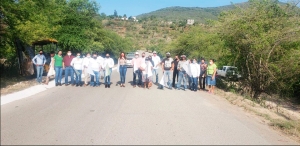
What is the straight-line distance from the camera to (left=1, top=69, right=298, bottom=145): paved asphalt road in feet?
18.7

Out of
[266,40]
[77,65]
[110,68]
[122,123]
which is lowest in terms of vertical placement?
[122,123]

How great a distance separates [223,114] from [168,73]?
5.47m

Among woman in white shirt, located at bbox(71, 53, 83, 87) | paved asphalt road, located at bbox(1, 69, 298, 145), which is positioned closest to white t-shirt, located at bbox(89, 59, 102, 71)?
woman in white shirt, located at bbox(71, 53, 83, 87)

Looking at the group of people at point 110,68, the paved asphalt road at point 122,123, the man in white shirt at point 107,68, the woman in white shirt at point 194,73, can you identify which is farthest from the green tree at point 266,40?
the man in white shirt at point 107,68

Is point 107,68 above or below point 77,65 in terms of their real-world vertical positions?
below

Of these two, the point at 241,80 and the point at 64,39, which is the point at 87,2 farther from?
the point at 241,80

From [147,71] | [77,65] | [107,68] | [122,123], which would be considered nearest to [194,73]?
[147,71]

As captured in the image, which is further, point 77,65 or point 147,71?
point 147,71

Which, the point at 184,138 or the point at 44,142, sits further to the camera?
the point at 184,138

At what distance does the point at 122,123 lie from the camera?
682 centimetres

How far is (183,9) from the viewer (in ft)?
647

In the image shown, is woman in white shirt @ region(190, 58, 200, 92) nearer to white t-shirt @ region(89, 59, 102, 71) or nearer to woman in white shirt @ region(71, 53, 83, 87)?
white t-shirt @ region(89, 59, 102, 71)

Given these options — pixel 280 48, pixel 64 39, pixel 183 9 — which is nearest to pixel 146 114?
pixel 280 48

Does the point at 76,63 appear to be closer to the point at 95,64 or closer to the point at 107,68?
the point at 95,64
